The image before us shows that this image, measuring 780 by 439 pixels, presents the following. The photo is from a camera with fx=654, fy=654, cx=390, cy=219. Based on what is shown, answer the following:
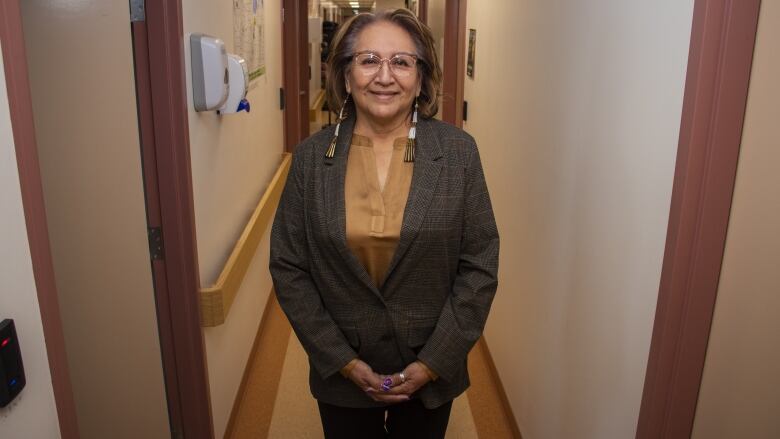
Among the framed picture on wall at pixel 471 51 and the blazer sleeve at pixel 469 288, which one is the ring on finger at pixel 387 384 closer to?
the blazer sleeve at pixel 469 288

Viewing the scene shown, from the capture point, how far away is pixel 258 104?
342 cm

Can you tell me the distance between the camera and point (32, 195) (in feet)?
3.46

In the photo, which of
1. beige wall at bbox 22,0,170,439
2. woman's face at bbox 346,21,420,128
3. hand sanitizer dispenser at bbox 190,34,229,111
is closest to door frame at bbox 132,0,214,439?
beige wall at bbox 22,0,170,439

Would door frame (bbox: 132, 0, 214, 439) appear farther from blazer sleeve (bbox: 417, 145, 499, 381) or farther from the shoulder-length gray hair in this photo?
blazer sleeve (bbox: 417, 145, 499, 381)

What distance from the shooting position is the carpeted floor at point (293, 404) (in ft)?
8.96

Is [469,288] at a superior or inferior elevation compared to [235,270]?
superior

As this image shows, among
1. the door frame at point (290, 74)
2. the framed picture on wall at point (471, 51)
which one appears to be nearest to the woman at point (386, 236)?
the framed picture on wall at point (471, 51)

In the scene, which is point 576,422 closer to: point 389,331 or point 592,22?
point 389,331

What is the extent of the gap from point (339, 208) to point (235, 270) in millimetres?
1027

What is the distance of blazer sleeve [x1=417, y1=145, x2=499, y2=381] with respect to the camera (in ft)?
5.36

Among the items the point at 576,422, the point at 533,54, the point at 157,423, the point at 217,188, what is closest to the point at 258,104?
the point at 217,188

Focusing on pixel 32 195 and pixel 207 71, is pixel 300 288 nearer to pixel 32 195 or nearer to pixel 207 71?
pixel 32 195

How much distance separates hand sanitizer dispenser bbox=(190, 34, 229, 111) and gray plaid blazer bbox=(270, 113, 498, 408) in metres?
0.61

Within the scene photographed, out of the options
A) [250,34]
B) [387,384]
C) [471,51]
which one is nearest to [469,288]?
[387,384]
